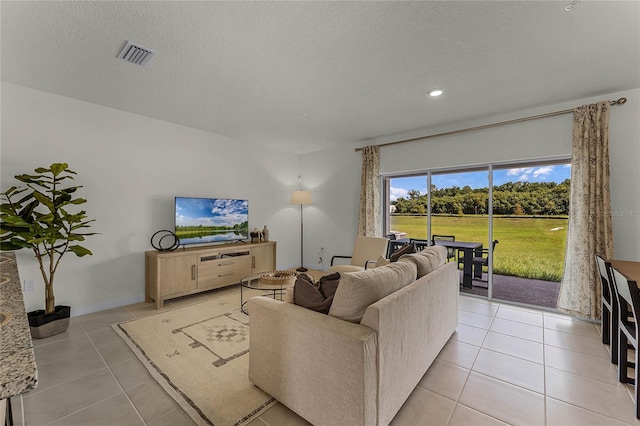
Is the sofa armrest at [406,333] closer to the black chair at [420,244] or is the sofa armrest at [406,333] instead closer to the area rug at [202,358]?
the area rug at [202,358]

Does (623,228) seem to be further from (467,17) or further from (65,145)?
(65,145)

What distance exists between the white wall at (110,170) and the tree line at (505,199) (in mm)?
3526

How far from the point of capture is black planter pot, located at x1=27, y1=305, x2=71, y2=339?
8.70 ft

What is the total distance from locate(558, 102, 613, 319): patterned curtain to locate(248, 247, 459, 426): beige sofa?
2381 mm

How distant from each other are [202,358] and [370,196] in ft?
11.5

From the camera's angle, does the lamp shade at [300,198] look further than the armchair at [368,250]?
Yes

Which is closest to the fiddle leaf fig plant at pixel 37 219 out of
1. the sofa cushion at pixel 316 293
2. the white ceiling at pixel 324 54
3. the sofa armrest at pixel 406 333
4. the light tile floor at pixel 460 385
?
the light tile floor at pixel 460 385

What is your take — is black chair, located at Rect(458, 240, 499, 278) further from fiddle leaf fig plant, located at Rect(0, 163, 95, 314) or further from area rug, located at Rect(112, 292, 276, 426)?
fiddle leaf fig plant, located at Rect(0, 163, 95, 314)

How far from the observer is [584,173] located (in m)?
3.10

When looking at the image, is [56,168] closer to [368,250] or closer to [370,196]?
[368,250]

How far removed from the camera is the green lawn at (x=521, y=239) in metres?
3.54

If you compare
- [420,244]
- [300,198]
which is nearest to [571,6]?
[420,244]

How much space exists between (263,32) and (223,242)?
3.35 meters

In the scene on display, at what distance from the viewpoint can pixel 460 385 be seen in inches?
79.2
